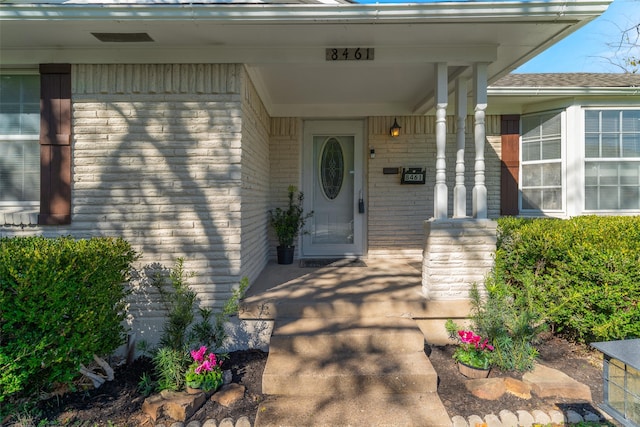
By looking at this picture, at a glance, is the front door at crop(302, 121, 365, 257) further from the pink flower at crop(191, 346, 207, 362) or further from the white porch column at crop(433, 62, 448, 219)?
the pink flower at crop(191, 346, 207, 362)

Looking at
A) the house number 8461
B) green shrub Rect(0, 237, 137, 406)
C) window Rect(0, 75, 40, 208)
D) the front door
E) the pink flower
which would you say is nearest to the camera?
green shrub Rect(0, 237, 137, 406)

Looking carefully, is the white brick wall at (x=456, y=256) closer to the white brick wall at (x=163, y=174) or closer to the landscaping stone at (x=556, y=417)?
the landscaping stone at (x=556, y=417)

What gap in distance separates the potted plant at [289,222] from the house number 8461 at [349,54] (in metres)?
2.50

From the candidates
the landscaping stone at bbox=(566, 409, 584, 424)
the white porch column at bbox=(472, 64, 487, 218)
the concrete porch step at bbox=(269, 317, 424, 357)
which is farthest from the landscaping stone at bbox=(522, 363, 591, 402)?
the white porch column at bbox=(472, 64, 487, 218)

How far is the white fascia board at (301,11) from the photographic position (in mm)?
3053

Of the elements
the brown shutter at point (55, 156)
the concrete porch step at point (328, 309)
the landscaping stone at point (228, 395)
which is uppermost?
the brown shutter at point (55, 156)

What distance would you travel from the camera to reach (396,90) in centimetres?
510

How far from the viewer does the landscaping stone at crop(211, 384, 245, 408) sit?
8.74 ft

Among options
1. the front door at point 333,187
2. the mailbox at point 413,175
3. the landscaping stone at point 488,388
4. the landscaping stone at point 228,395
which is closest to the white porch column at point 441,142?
the landscaping stone at point 488,388

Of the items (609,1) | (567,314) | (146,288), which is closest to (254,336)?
(146,288)

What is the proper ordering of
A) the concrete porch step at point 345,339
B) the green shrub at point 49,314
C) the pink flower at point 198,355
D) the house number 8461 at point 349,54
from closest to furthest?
the green shrub at point 49,314 → the pink flower at point 198,355 → the concrete porch step at point 345,339 → the house number 8461 at point 349,54

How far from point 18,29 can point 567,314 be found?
18.8ft

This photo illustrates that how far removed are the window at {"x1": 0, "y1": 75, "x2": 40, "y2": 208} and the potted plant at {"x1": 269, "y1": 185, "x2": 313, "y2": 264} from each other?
3030mm

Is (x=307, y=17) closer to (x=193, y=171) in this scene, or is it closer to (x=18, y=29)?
(x=193, y=171)
